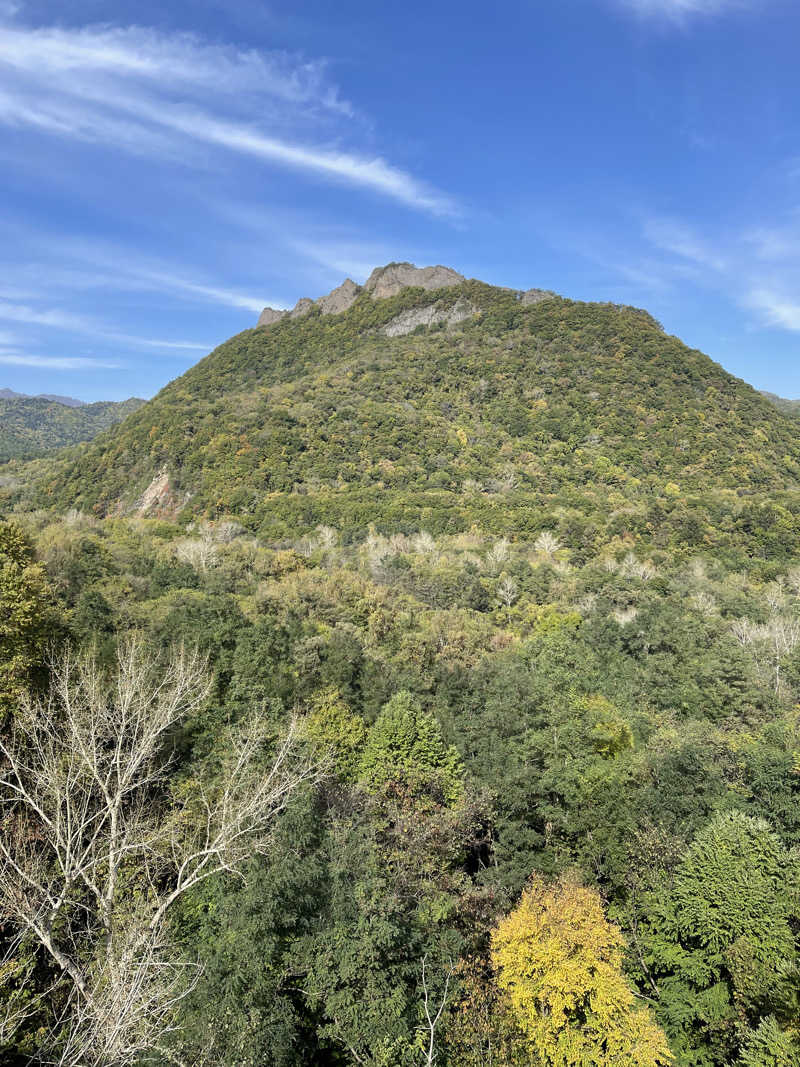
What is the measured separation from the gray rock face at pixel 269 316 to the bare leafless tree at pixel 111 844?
570 ft

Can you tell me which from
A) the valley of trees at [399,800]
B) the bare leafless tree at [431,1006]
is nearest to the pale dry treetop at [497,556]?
the valley of trees at [399,800]

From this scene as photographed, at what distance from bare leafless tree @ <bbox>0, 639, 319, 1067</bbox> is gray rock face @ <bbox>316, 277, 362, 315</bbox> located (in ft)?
551

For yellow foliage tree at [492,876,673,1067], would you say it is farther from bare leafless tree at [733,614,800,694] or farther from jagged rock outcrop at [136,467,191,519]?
jagged rock outcrop at [136,467,191,519]

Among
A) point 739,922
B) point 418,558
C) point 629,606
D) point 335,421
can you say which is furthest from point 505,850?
point 335,421

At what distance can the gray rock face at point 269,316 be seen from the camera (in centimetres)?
17888

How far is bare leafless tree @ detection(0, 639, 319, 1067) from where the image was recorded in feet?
31.5

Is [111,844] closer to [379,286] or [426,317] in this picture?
[426,317]

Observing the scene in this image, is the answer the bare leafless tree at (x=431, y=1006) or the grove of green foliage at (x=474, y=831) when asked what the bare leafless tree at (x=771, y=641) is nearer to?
the grove of green foliage at (x=474, y=831)

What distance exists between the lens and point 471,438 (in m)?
109

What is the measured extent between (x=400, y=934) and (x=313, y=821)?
11.3ft

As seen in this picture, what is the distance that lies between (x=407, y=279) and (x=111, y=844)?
598ft

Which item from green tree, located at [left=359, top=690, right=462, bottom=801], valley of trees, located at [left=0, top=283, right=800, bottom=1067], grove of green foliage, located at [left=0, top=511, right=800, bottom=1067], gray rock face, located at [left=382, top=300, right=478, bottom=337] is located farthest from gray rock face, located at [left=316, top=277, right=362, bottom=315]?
green tree, located at [left=359, top=690, right=462, bottom=801]

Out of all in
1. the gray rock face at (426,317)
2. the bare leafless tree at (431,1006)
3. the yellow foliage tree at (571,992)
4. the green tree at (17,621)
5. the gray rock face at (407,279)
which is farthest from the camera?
the gray rock face at (407,279)

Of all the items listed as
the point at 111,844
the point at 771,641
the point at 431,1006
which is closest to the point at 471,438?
the point at 771,641
